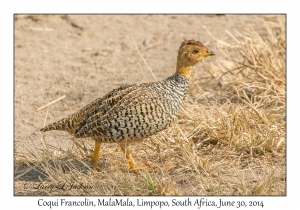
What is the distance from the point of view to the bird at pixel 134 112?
580 centimetres

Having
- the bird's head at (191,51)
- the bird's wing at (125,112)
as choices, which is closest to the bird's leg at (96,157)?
the bird's wing at (125,112)

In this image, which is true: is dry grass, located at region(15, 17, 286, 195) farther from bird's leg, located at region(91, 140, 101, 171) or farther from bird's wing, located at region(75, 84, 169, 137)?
bird's wing, located at region(75, 84, 169, 137)

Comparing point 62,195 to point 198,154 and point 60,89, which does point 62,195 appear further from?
point 60,89

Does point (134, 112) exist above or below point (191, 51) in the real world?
below

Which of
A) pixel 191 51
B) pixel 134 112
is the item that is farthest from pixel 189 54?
pixel 134 112

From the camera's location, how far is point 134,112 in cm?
581

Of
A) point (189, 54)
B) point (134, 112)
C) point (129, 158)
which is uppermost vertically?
point (189, 54)

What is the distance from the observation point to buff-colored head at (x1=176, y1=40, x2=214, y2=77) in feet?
20.6

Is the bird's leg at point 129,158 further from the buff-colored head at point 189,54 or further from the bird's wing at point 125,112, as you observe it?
the buff-colored head at point 189,54

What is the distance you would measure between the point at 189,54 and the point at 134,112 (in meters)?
0.97

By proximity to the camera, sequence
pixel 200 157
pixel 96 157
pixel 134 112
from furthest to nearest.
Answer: pixel 200 157 < pixel 96 157 < pixel 134 112

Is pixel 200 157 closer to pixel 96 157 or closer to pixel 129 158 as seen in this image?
pixel 129 158

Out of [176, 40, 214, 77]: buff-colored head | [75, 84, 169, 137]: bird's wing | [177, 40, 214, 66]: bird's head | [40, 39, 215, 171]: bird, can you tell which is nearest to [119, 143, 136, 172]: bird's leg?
[40, 39, 215, 171]: bird
